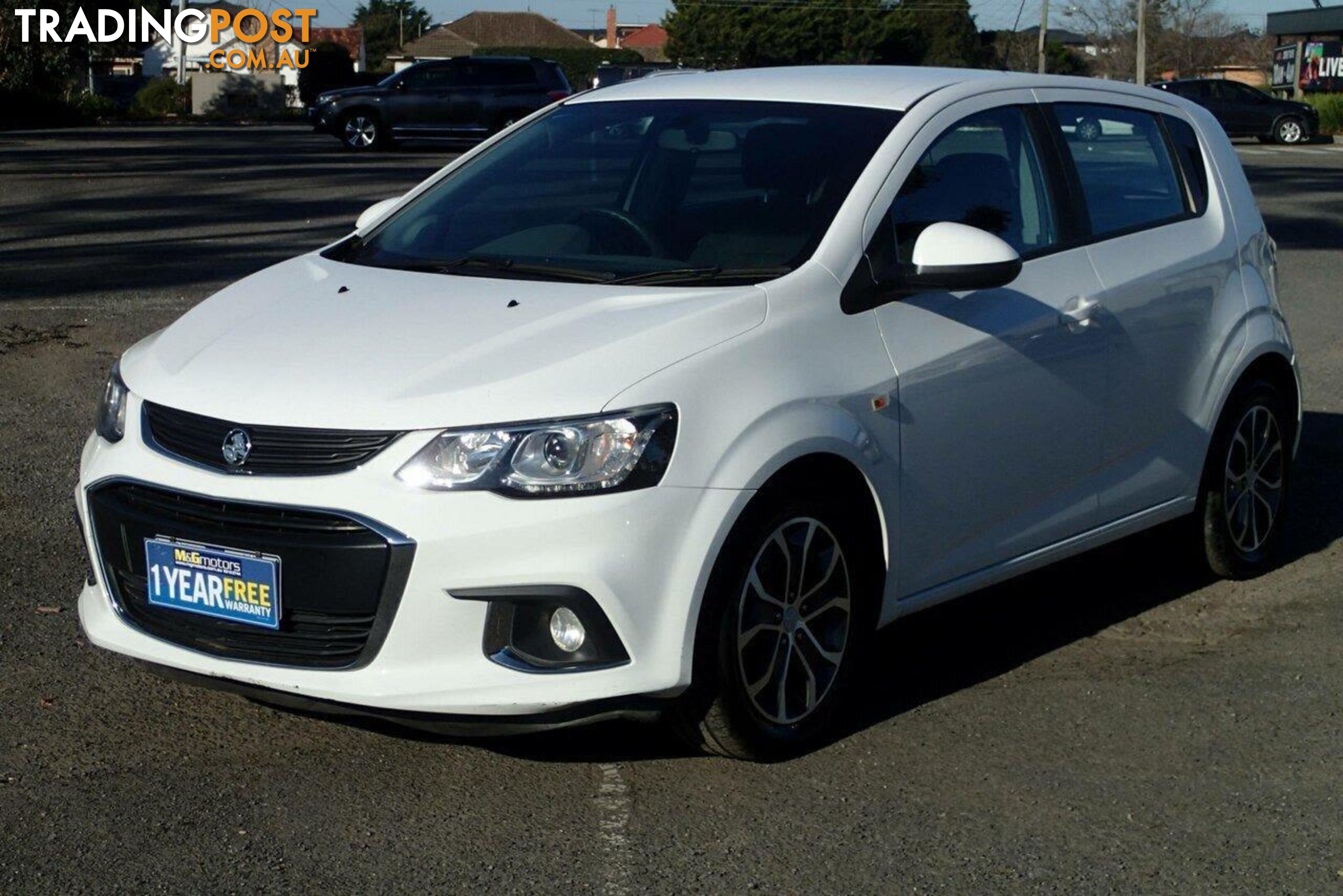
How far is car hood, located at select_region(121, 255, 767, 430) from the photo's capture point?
13.0ft

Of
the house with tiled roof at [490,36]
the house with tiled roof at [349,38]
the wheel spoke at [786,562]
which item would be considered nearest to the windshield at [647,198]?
the wheel spoke at [786,562]

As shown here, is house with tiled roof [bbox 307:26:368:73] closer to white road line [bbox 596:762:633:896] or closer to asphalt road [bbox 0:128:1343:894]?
asphalt road [bbox 0:128:1343:894]

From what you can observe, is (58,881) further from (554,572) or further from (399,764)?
(554,572)

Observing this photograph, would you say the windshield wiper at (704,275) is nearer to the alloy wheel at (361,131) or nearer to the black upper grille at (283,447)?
the black upper grille at (283,447)

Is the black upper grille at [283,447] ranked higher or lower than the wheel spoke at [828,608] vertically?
higher

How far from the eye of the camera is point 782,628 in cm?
439

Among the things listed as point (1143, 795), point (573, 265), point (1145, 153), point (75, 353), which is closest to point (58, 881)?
point (573, 265)

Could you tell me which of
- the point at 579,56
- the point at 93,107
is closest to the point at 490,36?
the point at 579,56

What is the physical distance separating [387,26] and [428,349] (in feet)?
396

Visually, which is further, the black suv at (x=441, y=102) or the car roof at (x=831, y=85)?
the black suv at (x=441, y=102)

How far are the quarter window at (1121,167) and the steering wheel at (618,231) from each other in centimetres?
146

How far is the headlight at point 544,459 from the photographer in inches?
153

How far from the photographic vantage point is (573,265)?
15.8 ft

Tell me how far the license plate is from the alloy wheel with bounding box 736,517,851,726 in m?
1.08
